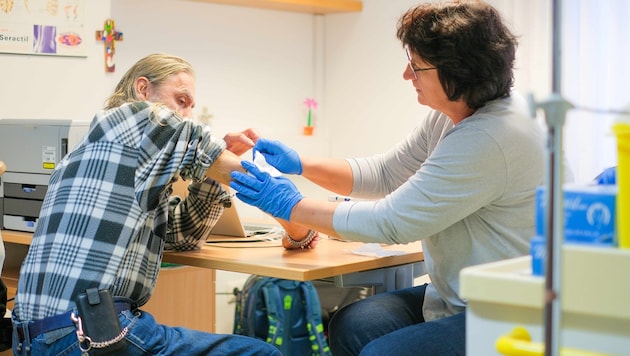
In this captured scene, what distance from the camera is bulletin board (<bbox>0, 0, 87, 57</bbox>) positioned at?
326cm

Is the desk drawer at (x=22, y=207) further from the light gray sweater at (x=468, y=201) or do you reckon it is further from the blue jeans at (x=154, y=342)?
the light gray sweater at (x=468, y=201)

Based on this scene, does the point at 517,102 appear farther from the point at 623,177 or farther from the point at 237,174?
the point at 623,177

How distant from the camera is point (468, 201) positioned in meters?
1.73

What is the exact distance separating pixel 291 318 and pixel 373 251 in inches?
57.8

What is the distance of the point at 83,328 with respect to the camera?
168cm

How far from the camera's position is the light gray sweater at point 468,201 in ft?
5.67

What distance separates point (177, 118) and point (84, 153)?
22cm

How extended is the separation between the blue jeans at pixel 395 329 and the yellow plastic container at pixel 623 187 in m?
0.78

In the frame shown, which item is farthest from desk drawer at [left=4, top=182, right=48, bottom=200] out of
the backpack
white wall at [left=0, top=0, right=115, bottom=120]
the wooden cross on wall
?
the backpack

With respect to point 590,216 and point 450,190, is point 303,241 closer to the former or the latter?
point 450,190

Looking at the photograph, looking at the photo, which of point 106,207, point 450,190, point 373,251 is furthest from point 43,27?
point 450,190

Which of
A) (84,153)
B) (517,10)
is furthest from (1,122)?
(517,10)

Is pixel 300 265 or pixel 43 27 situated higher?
pixel 43 27

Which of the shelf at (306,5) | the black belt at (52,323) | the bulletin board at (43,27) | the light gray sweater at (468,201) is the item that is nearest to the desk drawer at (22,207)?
the bulletin board at (43,27)
